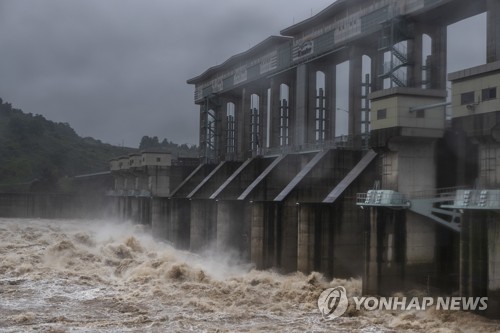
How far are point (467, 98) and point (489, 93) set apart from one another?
0.80 metres

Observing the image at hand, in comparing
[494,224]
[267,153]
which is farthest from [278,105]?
[494,224]

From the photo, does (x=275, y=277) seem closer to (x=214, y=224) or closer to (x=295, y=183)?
(x=295, y=183)

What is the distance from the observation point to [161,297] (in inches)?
782

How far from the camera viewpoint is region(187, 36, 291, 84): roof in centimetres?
3403

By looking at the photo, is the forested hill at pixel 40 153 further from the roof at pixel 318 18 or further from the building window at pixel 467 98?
the building window at pixel 467 98

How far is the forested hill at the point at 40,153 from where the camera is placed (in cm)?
8538

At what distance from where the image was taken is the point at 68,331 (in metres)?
14.8

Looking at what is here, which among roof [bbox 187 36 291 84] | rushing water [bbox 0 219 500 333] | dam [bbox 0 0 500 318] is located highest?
roof [bbox 187 36 291 84]

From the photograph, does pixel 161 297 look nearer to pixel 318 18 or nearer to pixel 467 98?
pixel 467 98
